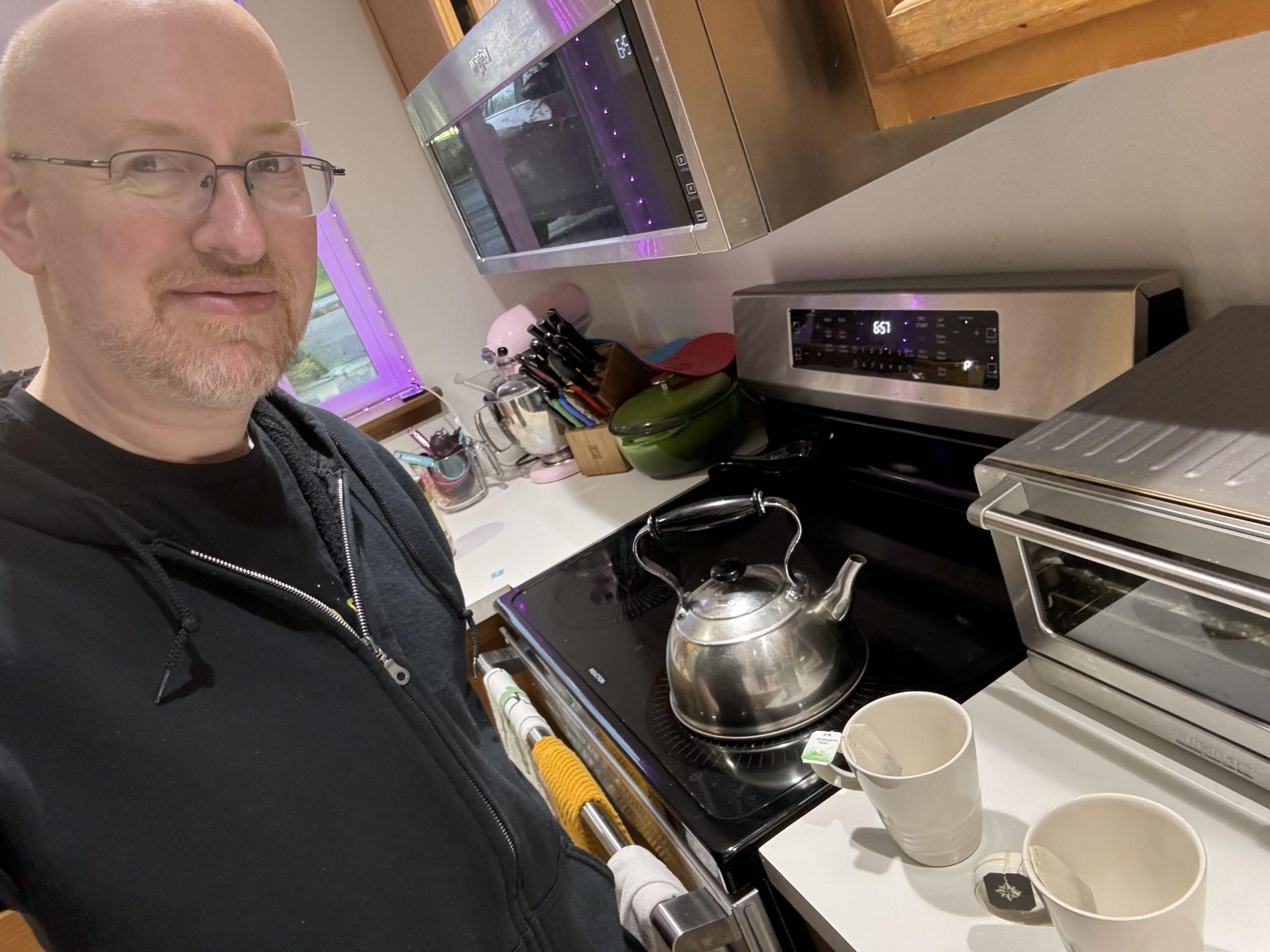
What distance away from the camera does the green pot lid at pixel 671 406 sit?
143 centimetres

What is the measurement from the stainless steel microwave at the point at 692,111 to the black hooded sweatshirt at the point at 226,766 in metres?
0.53

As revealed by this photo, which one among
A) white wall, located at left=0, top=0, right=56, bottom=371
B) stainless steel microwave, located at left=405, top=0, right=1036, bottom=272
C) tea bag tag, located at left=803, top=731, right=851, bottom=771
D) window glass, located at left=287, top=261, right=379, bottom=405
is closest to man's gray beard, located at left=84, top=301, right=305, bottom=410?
stainless steel microwave, located at left=405, top=0, right=1036, bottom=272

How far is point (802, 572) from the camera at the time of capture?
3.51 feet

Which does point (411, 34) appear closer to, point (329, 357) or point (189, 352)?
point (329, 357)

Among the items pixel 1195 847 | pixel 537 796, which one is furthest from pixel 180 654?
pixel 1195 847

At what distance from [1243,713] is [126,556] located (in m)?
0.87

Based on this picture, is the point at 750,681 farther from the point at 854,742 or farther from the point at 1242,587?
the point at 1242,587

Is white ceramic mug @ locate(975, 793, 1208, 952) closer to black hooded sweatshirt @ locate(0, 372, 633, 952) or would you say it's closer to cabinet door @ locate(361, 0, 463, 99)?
black hooded sweatshirt @ locate(0, 372, 633, 952)

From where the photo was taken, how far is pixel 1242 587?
50 cm

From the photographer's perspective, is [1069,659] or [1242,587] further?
[1069,659]

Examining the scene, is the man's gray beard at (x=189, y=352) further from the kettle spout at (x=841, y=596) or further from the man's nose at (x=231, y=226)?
the kettle spout at (x=841, y=596)

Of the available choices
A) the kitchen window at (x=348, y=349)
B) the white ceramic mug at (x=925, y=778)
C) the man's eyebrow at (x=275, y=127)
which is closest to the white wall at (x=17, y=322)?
the kitchen window at (x=348, y=349)

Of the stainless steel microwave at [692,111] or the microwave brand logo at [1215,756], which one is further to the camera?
the stainless steel microwave at [692,111]

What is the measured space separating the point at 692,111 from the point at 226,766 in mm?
746
